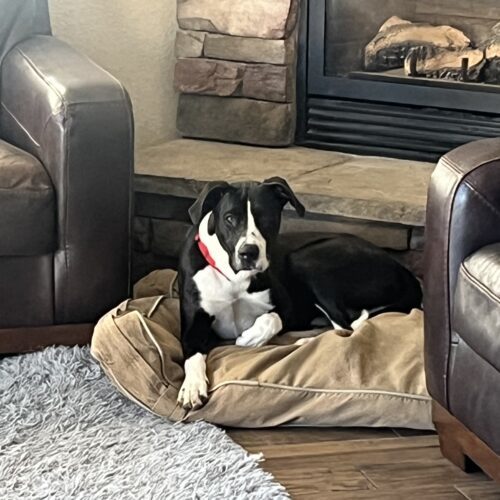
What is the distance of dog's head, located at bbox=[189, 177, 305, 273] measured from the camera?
2531mm

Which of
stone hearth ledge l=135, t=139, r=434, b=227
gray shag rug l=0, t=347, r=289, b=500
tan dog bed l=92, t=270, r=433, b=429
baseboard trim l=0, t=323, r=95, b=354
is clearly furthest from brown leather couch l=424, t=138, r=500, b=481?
baseboard trim l=0, t=323, r=95, b=354

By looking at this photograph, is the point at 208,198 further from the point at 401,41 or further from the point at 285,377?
the point at 401,41

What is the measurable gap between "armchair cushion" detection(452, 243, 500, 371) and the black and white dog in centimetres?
62

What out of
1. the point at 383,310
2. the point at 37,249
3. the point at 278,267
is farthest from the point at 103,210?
the point at 383,310

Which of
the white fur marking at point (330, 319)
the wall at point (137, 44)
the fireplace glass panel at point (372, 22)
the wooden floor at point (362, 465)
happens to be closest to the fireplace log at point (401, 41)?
the fireplace glass panel at point (372, 22)

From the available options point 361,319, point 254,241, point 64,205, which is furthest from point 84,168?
point 361,319

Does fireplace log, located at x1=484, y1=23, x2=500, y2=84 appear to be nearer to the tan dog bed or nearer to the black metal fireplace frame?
the black metal fireplace frame

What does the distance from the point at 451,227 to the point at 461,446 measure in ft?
1.50

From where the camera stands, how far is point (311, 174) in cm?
319

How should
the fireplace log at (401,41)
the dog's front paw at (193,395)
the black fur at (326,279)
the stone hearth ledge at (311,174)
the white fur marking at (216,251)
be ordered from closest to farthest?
the dog's front paw at (193,395)
the white fur marking at (216,251)
the black fur at (326,279)
the stone hearth ledge at (311,174)
the fireplace log at (401,41)

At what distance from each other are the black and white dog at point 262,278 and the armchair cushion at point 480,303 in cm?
62

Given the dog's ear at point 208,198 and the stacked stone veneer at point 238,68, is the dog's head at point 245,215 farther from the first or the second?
the stacked stone veneer at point 238,68

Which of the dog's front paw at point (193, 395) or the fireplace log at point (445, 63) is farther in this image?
the fireplace log at point (445, 63)

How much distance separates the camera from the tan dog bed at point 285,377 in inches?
93.9
